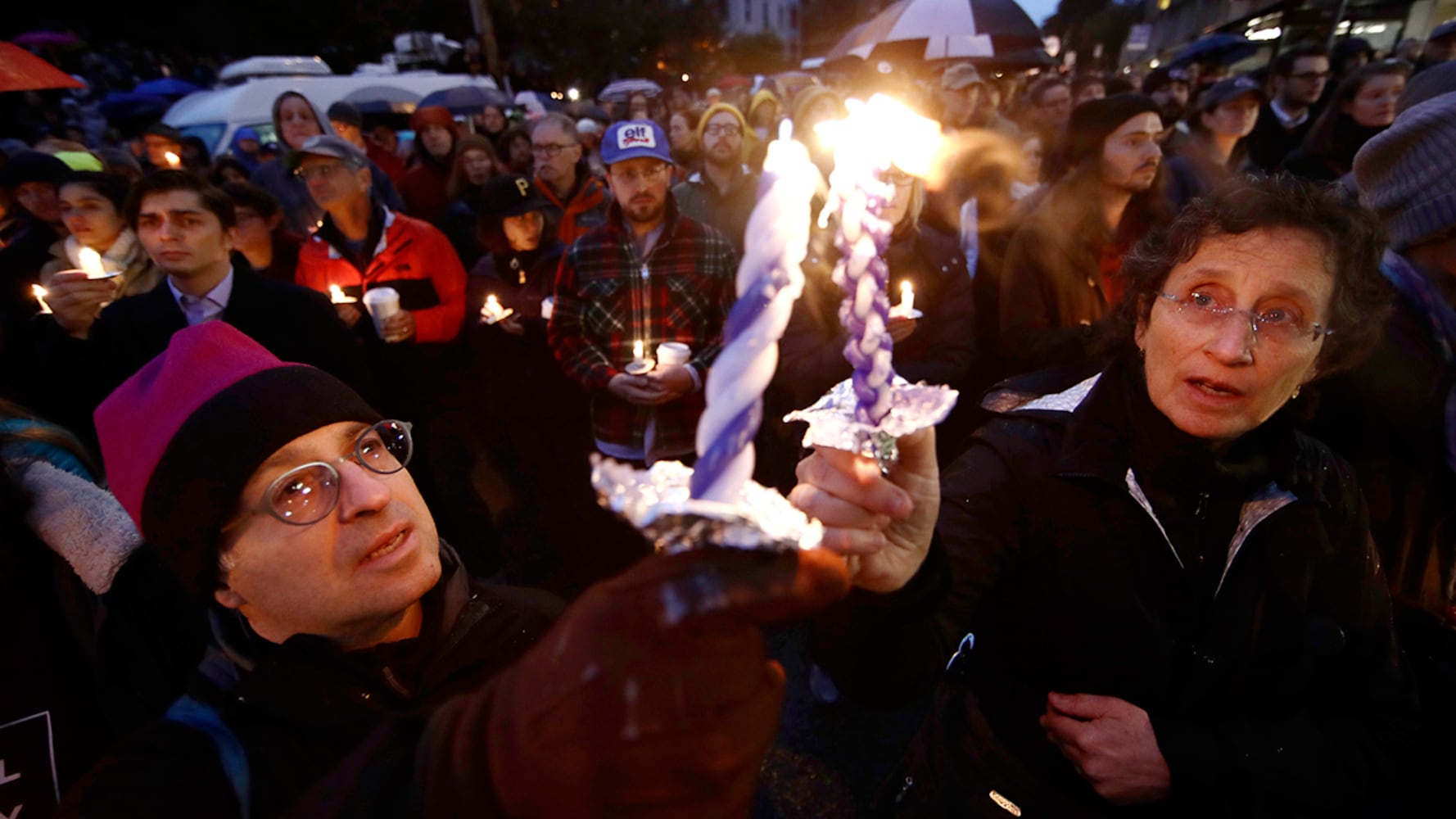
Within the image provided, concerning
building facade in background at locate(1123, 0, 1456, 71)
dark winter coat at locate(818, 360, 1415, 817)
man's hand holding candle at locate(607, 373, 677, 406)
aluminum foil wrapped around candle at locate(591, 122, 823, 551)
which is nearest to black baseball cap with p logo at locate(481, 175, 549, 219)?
man's hand holding candle at locate(607, 373, 677, 406)

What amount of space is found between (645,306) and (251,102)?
594 inches

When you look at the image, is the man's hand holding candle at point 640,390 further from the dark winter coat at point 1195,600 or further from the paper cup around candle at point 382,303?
the dark winter coat at point 1195,600

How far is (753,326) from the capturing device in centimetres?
78

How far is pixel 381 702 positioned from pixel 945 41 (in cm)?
741

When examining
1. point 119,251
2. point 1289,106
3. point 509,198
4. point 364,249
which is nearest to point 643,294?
point 509,198

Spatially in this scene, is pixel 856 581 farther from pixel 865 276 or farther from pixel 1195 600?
pixel 1195 600

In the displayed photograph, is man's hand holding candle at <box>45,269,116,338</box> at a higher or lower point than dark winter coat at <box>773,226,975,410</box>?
higher

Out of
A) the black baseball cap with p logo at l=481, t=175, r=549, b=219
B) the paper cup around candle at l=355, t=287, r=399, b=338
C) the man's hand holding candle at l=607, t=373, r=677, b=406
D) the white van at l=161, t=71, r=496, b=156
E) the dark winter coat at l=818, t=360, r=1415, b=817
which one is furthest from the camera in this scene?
the white van at l=161, t=71, r=496, b=156

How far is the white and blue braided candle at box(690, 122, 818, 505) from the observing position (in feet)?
2.53

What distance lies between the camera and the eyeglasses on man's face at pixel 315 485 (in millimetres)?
1437

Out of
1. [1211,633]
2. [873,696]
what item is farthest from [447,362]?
[1211,633]

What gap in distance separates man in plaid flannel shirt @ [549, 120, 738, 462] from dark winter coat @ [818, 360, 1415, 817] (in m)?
2.15

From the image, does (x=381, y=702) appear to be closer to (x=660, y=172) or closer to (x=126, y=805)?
(x=126, y=805)

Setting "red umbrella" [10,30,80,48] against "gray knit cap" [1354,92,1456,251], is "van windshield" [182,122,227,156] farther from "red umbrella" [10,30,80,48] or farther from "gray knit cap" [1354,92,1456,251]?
"gray knit cap" [1354,92,1456,251]
